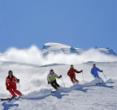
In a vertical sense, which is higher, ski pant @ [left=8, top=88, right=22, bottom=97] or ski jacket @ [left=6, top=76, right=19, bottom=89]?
ski jacket @ [left=6, top=76, right=19, bottom=89]

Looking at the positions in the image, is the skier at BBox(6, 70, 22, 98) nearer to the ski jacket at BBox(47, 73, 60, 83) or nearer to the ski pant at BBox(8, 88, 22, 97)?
the ski pant at BBox(8, 88, 22, 97)

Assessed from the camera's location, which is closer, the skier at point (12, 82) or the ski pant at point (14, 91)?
the skier at point (12, 82)

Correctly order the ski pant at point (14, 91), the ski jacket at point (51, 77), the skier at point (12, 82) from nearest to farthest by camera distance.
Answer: the skier at point (12, 82), the ski pant at point (14, 91), the ski jacket at point (51, 77)

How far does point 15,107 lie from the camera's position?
3397 cm

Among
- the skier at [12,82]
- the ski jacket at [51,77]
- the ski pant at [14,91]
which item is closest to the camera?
the skier at [12,82]

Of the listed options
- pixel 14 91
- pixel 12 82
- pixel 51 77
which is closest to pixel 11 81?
pixel 12 82

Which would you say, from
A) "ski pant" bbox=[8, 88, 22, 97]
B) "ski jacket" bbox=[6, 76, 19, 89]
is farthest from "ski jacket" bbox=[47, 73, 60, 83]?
"ski jacket" bbox=[6, 76, 19, 89]

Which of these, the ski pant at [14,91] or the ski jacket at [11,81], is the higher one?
the ski jacket at [11,81]

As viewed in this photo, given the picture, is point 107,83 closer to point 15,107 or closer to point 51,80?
point 51,80

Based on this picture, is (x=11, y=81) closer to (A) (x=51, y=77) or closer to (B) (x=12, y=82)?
(B) (x=12, y=82)

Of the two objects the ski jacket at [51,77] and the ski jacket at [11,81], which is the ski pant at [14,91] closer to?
the ski jacket at [11,81]

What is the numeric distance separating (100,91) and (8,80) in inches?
271

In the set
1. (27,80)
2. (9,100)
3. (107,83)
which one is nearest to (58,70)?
(27,80)

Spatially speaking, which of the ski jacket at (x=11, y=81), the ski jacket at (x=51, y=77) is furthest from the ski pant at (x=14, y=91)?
the ski jacket at (x=51, y=77)
